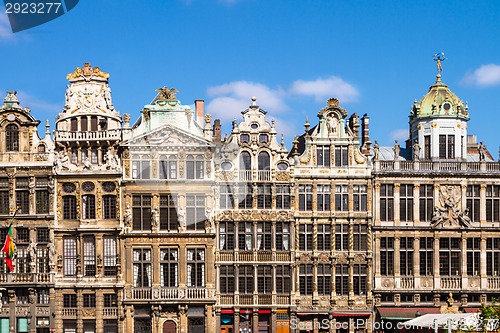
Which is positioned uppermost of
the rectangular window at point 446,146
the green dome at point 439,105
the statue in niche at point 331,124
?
the green dome at point 439,105

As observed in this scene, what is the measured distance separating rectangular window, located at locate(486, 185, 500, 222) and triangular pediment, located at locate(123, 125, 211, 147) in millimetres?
16112

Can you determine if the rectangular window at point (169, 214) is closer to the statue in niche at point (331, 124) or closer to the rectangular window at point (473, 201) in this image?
the statue in niche at point (331, 124)

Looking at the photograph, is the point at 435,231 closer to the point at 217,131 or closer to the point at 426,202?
the point at 426,202

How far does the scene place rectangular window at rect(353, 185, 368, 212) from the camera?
5653 centimetres

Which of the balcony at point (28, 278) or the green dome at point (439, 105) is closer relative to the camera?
the balcony at point (28, 278)

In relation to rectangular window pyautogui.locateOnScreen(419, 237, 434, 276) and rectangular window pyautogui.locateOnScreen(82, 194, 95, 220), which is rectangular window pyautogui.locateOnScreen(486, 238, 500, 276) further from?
rectangular window pyautogui.locateOnScreen(82, 194, 95, 220)

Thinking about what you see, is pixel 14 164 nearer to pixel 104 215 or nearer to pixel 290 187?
pixel 104 215

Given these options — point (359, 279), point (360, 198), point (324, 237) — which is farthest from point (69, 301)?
point (360, 198)

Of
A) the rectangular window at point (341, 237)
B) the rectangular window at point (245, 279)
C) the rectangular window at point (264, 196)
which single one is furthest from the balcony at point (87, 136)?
the rectangular window at point (341, 237)

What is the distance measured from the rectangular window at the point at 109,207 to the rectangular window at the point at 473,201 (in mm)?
19916

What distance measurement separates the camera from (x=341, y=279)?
56.3m

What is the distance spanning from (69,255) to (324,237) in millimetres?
14162

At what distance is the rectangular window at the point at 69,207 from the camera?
5588cm

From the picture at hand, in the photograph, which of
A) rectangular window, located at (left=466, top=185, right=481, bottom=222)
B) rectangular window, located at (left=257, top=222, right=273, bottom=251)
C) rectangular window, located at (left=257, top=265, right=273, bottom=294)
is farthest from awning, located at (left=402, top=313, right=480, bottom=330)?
rectangular window, located at (left=257, top=222, right=273, bottom=251)
